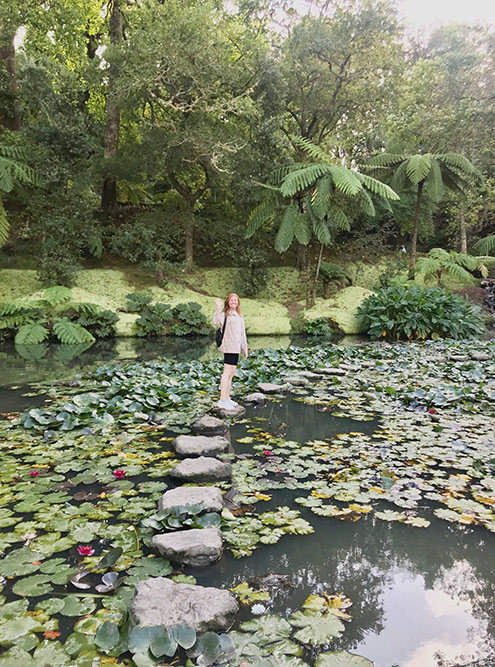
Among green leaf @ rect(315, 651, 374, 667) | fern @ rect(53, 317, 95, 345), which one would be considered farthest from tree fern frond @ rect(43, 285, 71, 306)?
green leaf @ rect(315, 651, 374, 667)

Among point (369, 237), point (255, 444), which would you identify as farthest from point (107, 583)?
point (369, 237)

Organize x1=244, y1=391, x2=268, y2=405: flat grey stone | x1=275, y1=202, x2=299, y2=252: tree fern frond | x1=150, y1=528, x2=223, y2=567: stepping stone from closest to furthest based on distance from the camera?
x1=150, y1=528, x2=223, y2=567: stepping stone, x1=244, y1=391, x2=268, y2=405: flat grey stone, x1=275, y1=202, x2=299, y2=252: tree fern frond

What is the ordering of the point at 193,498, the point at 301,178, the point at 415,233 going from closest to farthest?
1. the point at 193,498
2. the point at 301,178
3. the point at 415,233

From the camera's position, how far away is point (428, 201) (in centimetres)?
1752

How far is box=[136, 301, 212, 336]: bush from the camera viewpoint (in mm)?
10867

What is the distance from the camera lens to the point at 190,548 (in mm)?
1883

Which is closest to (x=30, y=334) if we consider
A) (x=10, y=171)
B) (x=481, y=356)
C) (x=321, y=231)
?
(x=10, y=171)

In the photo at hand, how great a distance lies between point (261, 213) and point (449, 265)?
5593 mm

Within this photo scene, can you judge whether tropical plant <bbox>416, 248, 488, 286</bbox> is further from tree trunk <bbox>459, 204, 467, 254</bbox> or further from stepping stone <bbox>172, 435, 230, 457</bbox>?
stepping stone <bbox>172, 435, 230, 457</bbox>

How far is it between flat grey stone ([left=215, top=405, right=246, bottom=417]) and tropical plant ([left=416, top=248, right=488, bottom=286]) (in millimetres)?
10614

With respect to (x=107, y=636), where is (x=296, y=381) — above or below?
below

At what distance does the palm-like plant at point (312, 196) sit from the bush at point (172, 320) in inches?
119

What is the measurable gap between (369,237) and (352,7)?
6750mm

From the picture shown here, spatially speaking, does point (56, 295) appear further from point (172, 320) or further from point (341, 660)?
point (341, 660)
